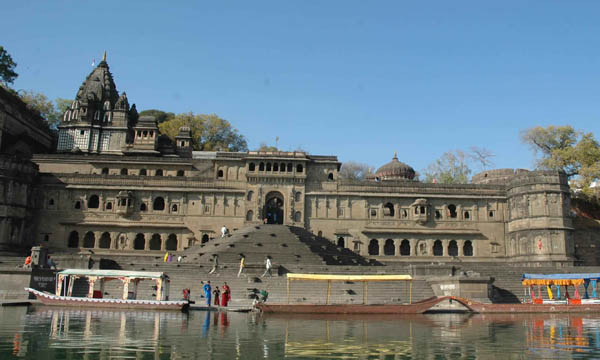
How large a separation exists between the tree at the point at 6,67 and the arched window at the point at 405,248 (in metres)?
46.4

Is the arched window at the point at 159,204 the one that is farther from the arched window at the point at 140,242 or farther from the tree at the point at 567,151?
the tree at the point at 567,151

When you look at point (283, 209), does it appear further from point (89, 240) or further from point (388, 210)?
point (89, 240)

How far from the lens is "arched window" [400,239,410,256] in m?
48.5

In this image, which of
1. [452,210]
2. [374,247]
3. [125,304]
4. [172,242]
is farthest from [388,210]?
[125,304]

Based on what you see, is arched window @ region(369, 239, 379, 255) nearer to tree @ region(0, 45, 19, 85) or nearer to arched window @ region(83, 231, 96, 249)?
arched window @ region(83, 231, 96, 249)

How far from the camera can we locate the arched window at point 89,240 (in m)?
47.4

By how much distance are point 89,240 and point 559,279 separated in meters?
38.1

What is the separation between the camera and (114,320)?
61.8 feet

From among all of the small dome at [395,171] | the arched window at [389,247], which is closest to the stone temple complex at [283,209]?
the arched window at [389,247]

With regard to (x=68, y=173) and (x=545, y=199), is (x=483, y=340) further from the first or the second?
(x=68, y=173)

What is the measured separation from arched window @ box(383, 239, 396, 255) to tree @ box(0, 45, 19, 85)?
4504 cm

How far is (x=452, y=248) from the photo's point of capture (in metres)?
48.9

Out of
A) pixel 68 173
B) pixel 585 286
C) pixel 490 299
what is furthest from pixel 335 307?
pixel 68 173

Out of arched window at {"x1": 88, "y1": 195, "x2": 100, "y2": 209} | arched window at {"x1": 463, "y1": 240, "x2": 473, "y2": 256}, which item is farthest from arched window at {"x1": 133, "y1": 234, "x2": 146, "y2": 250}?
arched window at {"x1": 463, "y1": 240, "x2": 473, "y2": 256}
